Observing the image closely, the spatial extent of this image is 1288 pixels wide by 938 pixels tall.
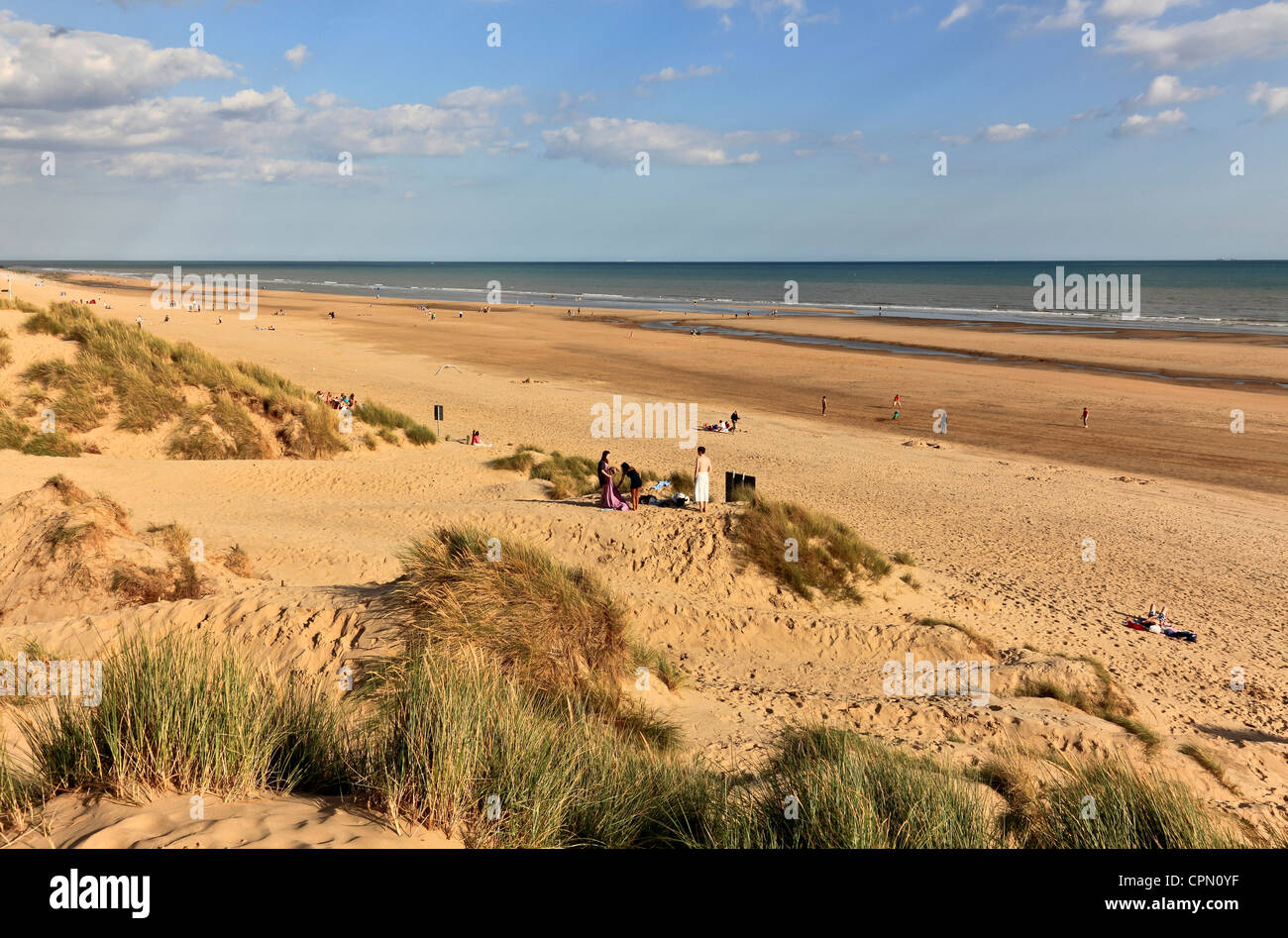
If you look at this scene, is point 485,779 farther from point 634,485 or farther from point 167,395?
point 167,395

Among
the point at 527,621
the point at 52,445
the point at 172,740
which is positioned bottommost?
the point at 527,621

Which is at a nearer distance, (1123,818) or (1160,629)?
(1123,818)

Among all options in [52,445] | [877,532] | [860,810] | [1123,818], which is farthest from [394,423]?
[1123,818]

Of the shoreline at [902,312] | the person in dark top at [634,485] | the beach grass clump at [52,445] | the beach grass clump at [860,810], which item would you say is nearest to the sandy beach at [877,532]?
the person in dark top at [634,485]

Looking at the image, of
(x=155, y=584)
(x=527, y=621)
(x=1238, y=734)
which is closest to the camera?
(x=527, y=621)

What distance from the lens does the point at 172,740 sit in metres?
4.02

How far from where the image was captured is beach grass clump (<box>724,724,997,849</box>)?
400 centimetres

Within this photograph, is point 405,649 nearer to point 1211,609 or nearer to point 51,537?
point 51,537

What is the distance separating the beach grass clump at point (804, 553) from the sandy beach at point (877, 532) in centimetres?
31

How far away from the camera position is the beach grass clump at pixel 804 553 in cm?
1215

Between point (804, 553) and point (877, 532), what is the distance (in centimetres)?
463

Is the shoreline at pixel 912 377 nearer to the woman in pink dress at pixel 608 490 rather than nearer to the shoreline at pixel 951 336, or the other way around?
the shoreline at pixel 951 336

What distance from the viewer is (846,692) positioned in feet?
31.0

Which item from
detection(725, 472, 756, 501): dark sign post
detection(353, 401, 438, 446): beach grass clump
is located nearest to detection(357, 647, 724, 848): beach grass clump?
detection(725, 472, 756, 501): dark sign post
